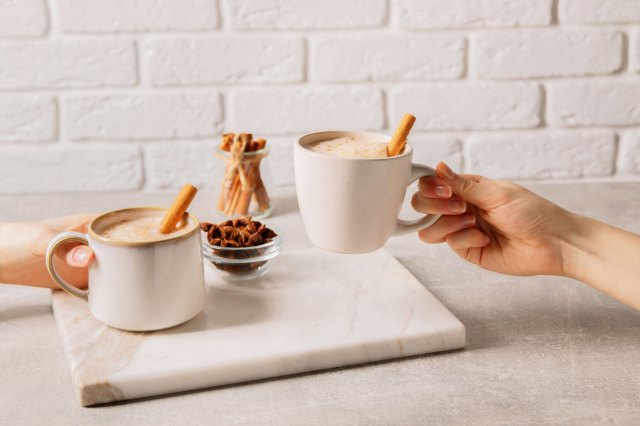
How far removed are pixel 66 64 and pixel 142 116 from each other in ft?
0.58

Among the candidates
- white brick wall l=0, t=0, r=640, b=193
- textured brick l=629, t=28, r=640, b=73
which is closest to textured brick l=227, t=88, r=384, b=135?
white brick wall l=0, t=0, r=640, b=193

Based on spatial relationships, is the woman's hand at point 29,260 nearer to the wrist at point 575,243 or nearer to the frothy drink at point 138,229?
the frothy drink at point 138,229

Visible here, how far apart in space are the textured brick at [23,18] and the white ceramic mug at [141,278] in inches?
32.1

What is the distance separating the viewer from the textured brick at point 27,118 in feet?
4.96

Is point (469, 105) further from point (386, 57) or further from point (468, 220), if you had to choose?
point (468, 220)

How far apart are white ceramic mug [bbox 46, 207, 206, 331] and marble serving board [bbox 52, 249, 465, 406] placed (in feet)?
0.08

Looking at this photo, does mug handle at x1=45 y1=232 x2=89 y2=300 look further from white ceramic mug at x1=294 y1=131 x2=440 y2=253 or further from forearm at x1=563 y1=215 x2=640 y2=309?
forearm at x1=563 y1=215 x2=640 y2=309

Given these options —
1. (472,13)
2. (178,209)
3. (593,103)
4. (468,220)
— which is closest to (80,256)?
(178,209)

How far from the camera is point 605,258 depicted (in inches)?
33.8

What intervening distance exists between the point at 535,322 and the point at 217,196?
675 millimetres

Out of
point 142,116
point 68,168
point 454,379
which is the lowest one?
point 454,379

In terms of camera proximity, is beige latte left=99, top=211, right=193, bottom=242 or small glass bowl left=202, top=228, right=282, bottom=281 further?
small glass bowl left=202, top=228, right=282, bottom=281

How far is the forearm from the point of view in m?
0.84

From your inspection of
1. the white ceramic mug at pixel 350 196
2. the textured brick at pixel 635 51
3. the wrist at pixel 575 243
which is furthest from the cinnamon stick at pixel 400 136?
the textured brick at pixel 635 51
